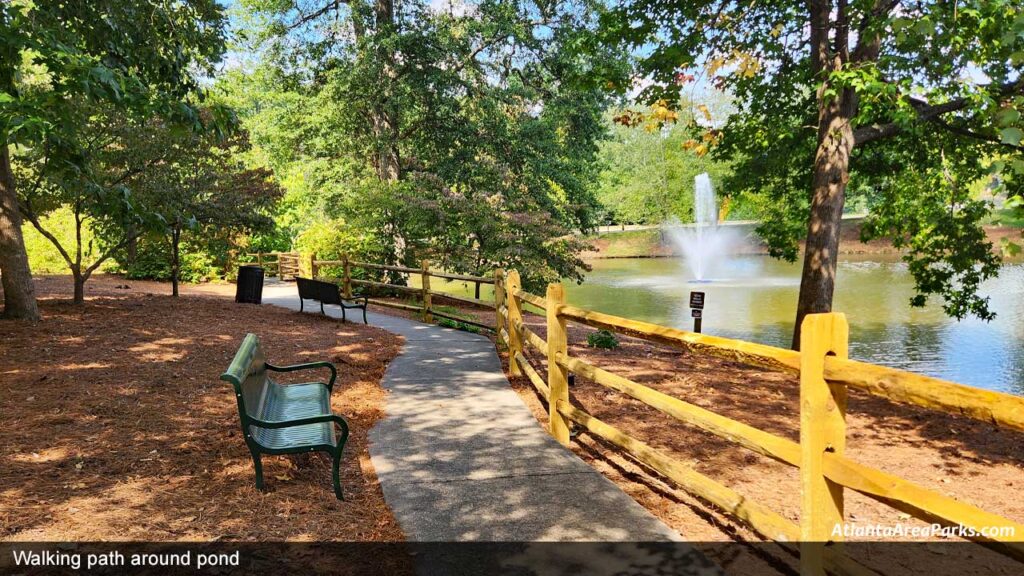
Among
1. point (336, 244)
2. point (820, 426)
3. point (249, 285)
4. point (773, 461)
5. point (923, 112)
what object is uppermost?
point (923, 112)

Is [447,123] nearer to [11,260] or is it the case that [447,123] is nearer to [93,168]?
[93,168]

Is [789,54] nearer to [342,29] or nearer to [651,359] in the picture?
[651,359]

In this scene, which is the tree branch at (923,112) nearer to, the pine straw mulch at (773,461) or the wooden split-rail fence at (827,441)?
the pine straw mulch at (773,461)

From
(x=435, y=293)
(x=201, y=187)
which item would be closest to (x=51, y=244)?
(x=201, y=187)

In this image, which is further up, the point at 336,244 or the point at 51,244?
the point at 336,244

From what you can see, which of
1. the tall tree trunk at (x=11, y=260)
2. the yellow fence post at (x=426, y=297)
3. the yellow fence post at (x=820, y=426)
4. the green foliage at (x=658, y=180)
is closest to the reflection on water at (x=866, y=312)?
the yellow fence post at (x=426, y=297)

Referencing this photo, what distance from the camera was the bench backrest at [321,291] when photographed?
1275 centimetres

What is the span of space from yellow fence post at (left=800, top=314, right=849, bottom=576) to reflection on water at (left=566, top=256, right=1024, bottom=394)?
41.4ft

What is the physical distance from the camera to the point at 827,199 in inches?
411

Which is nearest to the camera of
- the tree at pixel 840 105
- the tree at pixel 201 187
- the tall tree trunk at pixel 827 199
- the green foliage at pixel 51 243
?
the tree at pixel 840 105

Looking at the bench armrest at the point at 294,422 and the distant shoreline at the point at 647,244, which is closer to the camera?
the bench armrest at the point at 294,422

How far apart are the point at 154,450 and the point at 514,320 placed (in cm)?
424

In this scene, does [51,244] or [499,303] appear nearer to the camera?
[499,303]

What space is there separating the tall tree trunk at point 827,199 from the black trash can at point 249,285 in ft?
41.5
